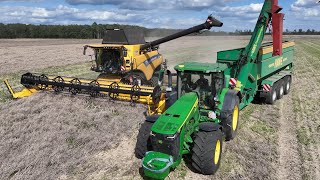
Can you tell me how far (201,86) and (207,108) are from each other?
21.4 inches

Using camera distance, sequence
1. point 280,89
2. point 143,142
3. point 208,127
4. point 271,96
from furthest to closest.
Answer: point 280,89, point 271,96, point 143,142, point 208,127

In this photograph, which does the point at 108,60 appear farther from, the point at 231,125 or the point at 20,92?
the point at 231,125

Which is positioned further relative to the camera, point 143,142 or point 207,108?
point 207,108

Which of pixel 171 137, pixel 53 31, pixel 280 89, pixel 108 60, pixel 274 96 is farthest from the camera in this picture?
pixel 53 31

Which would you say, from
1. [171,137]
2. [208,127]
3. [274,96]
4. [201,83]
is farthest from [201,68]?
[274,96]

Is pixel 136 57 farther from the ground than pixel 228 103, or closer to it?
farther from the ground

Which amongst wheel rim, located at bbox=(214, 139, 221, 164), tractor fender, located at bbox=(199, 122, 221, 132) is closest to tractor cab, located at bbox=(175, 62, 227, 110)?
tractor fender, located at bbox=(199, 122, 221, 132)

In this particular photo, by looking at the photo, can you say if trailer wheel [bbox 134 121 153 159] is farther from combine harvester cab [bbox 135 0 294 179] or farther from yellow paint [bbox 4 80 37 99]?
yellow paint [bbox 4 80 37 99]

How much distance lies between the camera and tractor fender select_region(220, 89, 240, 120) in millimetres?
7503

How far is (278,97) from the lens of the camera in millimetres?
12438

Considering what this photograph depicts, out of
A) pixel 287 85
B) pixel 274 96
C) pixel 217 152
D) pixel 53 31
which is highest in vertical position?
pixel 53 31

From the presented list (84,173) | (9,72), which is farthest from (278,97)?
(9,72)

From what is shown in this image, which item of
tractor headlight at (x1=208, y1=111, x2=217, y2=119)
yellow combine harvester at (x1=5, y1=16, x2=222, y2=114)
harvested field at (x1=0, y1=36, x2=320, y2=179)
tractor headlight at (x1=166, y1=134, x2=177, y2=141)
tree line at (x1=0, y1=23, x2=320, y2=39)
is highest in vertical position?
tree line at (x1=0, y1=23, x2=320, y2=39)

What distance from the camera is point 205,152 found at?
5.89 m
